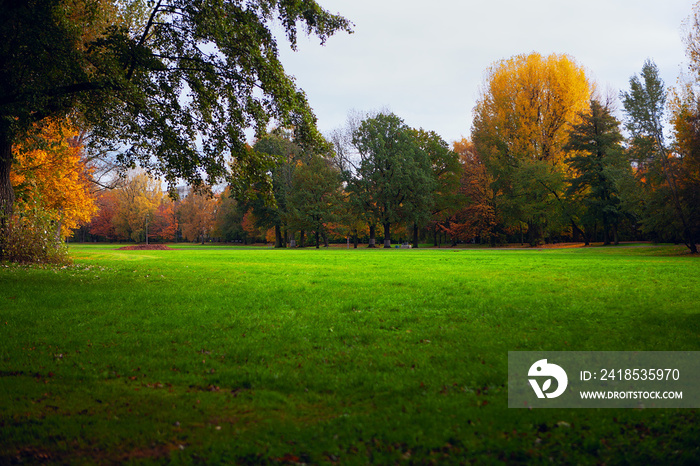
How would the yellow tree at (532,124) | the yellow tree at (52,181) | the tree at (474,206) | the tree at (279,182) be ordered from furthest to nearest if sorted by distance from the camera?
1. the tree at (279,182)
2. the tree at (474,206)
3. the yellow tree at (532,124)
4. the yellow tree at (52,181)

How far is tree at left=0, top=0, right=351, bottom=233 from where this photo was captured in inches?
416

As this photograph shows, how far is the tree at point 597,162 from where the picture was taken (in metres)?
41.1

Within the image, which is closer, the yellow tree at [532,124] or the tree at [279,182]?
the yellow tree at [532,124]

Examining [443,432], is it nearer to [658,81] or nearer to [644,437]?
[644,437]

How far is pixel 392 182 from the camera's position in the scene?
47.6 m

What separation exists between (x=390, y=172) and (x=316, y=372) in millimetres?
44554

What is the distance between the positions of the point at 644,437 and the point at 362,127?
50.1 m

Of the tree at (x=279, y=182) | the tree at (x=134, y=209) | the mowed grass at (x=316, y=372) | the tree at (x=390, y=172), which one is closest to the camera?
the mowed grass at (x=316, y=372)

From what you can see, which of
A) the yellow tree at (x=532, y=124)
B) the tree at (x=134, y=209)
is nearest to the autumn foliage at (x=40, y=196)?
the yellow tree at (x=532, y=124)

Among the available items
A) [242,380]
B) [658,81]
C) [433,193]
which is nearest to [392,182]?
[433,193]

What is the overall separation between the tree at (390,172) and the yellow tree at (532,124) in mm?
9305

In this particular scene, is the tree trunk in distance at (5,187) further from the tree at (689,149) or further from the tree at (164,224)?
the tree at (164,224)

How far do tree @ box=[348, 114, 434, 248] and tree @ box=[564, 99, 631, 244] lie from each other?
50.7ft

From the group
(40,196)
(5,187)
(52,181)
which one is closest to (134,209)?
(52,181)
